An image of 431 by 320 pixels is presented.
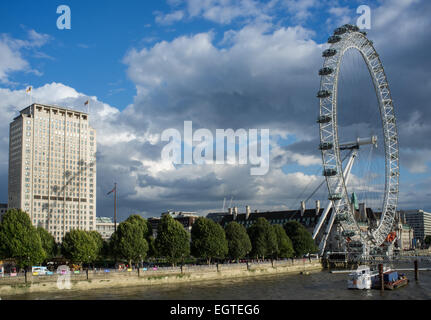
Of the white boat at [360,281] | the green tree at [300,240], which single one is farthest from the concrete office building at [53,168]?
the white boat at [360,281]

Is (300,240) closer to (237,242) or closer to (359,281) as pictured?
(237,242)

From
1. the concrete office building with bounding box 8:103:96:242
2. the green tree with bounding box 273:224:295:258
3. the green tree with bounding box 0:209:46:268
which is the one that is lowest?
the green tree with bounding box 273:224:295:258

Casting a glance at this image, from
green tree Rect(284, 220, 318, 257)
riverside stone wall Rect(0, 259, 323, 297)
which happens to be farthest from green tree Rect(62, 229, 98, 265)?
green tree Rect(284, 220, 318, 257)

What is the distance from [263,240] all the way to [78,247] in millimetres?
39333

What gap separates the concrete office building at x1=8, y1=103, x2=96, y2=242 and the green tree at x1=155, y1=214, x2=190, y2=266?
87207 millimetres

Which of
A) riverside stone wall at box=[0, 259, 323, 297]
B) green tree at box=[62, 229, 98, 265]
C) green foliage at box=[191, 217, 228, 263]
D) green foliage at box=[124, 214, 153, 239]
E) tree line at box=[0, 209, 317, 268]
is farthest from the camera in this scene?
green foliage at box=[124, 214, 153, 239]

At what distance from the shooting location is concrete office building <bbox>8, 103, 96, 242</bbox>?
6767 inches

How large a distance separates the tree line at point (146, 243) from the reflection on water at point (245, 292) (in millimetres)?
10569

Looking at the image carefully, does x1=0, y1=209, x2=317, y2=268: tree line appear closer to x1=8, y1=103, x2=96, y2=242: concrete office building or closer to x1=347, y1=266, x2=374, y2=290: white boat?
x1=347, y1=266, x2=374, y2=290: white boat

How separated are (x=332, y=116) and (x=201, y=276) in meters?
39.5

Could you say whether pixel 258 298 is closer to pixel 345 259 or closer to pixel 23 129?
pixel 345 259

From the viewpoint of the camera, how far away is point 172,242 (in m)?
86.1

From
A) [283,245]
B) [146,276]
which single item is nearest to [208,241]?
[146,276]
